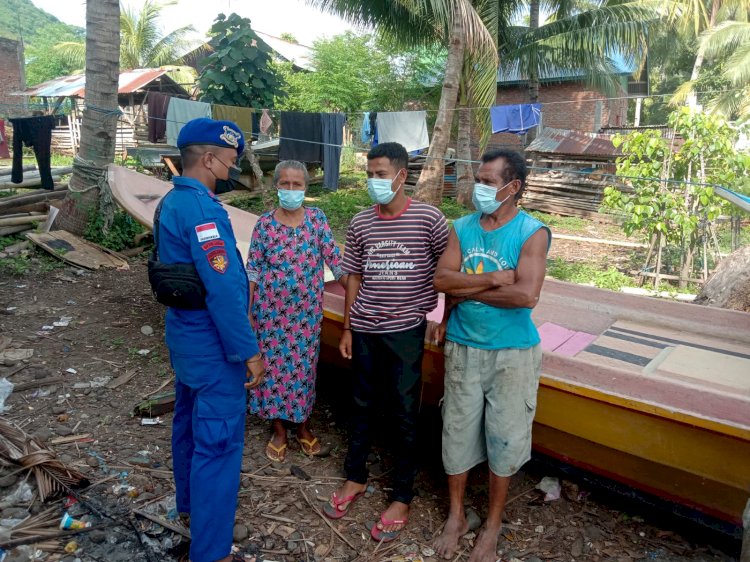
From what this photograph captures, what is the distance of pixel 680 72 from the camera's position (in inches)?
1162

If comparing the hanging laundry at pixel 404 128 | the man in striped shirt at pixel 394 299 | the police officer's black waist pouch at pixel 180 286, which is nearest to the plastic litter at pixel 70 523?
the police officer's black waist pouch at pixel 180 286

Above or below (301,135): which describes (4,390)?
below

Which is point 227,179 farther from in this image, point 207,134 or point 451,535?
point 451,535

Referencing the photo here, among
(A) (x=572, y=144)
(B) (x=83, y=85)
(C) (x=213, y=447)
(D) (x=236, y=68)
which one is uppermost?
(B) (x=83, y=85)

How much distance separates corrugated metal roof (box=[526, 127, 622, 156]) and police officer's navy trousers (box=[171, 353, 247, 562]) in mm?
12556

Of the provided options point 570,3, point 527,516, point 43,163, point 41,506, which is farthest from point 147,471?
point 570,3

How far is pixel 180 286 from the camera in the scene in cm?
208

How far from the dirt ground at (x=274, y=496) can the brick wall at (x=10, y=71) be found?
23.3 m

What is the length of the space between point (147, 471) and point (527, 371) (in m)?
2.03

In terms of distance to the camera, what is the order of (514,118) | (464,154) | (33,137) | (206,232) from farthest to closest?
(464,154) → (514,118) → (33,137) → (206,232)

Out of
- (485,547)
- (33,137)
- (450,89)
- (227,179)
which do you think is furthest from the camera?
(450,89)

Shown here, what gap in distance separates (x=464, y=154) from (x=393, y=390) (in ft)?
35.2

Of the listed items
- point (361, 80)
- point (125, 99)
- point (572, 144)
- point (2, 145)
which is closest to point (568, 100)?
point (572, 144)

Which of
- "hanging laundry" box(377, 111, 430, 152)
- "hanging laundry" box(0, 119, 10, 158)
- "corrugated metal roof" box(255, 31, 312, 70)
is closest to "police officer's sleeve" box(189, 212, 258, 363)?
"hanging laundry" box(0, 119, 10, 158)
